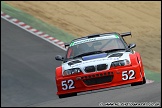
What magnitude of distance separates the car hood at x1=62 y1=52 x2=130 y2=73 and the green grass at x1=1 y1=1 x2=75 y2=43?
527 inches

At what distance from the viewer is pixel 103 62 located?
1248 cm

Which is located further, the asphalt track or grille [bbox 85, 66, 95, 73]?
the asphalt track

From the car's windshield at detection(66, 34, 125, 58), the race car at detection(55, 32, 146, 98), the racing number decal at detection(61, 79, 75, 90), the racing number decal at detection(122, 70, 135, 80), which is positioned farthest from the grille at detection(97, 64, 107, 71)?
the car's windshield at detection(66, 34, 125, 58)

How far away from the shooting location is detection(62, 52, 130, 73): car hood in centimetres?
1253

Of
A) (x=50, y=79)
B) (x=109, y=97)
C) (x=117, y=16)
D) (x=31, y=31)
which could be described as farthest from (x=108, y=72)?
(x=117, y=16)

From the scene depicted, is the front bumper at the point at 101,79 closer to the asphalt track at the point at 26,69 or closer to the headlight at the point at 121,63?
the headlight at the point at 121,63

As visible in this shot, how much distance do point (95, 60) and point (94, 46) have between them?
122 cm

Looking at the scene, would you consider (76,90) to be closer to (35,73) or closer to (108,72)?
(108,72)

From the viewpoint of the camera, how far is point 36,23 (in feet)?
93.2

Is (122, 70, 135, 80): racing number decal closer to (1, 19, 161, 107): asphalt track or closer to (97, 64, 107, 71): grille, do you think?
(1, 19, 161, 107): asphalt track

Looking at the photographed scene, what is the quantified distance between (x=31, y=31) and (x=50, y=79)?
7.21 meters

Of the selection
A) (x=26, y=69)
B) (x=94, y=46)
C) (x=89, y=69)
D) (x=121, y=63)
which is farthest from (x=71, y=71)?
(x=26, y=69)

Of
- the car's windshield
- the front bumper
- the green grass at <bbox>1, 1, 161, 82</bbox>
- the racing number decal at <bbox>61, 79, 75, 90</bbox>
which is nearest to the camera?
the front bumper

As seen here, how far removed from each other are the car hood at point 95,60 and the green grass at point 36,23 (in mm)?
13374
